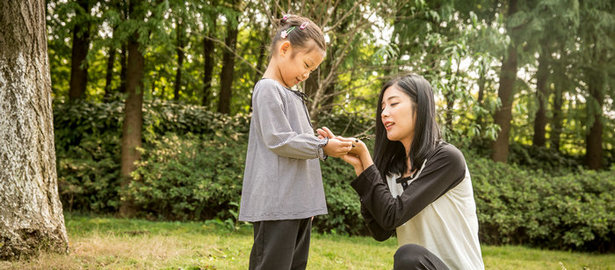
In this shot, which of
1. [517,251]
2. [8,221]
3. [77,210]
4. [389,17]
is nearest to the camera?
[8,221]

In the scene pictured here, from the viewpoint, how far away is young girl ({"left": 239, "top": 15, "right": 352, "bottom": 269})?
7.17ft

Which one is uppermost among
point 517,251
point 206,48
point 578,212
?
point 206,48

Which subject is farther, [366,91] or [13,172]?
[366,91]

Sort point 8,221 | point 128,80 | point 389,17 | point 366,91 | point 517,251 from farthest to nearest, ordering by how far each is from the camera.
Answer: point 366,91 < point 128,80 < point 517,251 < point 389,17 < point 8,221

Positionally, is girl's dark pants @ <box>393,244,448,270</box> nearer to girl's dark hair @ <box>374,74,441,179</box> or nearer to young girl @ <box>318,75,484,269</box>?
young girl @ <box>318,75,484,269</box>

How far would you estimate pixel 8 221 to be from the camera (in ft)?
11.8

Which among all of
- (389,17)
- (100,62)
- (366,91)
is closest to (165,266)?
(389,17)

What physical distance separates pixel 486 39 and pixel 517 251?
3064 mm

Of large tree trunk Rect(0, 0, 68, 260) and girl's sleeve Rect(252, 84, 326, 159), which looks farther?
large tree trunk Rect(0, 0, 68, 260)

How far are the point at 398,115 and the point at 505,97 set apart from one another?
291 inches

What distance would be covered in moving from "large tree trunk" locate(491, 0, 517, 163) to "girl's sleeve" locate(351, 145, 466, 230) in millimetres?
7149

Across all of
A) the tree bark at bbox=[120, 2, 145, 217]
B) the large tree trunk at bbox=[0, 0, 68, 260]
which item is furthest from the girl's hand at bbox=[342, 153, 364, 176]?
the tree bark at bbox=[120, 2, 145, 217]

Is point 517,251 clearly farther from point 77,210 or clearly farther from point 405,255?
point 77,210

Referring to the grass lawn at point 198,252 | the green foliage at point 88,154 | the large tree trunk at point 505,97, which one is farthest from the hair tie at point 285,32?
the large tree trunk at point 505,97
